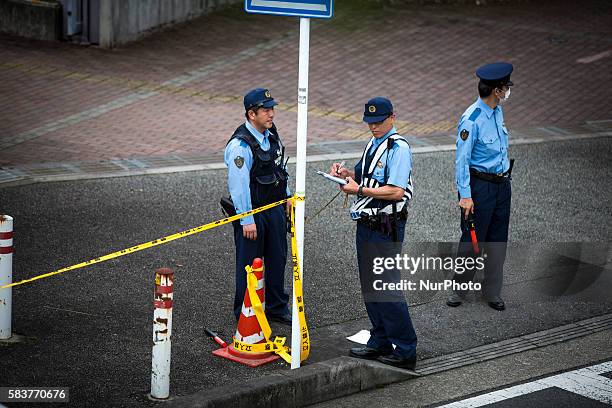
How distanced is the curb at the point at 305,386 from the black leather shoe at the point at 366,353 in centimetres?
12

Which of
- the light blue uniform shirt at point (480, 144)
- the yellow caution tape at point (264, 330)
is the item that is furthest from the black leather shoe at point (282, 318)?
the light blue uniform shirt at point (480, 144)

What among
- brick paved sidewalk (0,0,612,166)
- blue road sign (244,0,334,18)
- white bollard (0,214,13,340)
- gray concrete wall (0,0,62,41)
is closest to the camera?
blue road sign (244,0,334,18)

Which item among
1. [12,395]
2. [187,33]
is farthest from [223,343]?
[187,33]

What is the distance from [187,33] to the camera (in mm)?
20422

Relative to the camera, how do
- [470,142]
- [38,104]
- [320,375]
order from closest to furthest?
[320,375], [470,142], [38,104]

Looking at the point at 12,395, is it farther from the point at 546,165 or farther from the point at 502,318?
the point at 546,165

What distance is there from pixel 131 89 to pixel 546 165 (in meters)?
6.65

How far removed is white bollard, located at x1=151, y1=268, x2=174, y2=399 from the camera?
7238 mm

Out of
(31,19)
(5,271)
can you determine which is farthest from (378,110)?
(31,19)

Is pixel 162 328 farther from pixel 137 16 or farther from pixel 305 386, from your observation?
pixel 137 16

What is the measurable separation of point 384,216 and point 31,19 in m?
13.1

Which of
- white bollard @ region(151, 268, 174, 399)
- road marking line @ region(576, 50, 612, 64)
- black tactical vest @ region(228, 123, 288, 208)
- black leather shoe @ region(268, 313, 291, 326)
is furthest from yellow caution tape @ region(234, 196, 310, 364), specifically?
road marking line @ region(576, 50, 612, 64)

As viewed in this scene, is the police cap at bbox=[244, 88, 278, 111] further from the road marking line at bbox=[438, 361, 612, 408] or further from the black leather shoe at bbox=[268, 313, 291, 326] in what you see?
the road marking line at bbox=[438, 361, 612, 408]

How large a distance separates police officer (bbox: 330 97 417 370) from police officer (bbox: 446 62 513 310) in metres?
1.39
